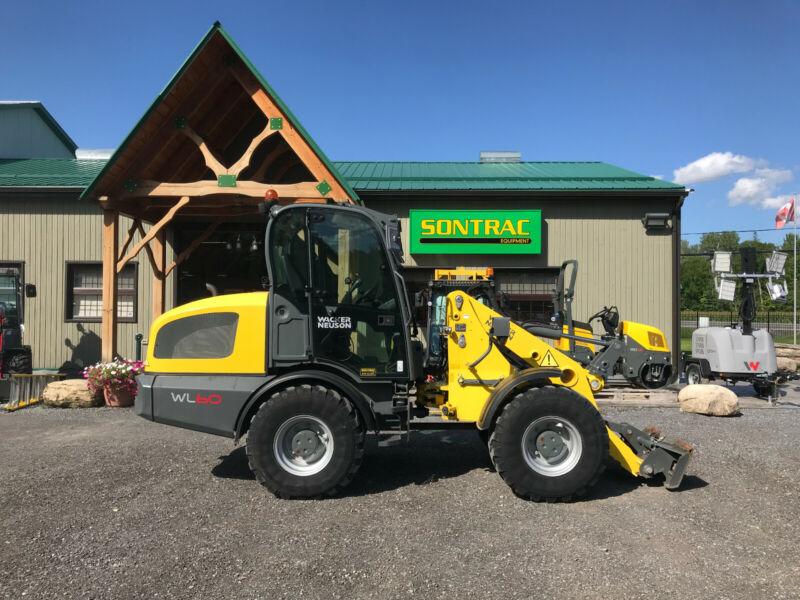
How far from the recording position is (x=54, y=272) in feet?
40.7

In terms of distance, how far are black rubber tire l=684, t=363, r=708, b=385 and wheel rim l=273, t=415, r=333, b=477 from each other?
340 inches

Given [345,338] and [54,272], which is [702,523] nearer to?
[345,338]

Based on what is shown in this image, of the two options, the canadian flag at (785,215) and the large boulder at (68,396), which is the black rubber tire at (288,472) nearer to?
the large boulder at (68,396)

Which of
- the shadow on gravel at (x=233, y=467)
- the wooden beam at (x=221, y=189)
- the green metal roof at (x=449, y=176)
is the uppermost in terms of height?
the green metal roof at (x=449, y=176)

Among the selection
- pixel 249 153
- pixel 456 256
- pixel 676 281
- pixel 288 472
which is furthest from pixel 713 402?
pixel 249 153

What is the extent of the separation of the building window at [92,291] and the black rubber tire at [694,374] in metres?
12.1

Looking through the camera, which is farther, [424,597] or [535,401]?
[535,401]

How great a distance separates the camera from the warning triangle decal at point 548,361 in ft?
16.5

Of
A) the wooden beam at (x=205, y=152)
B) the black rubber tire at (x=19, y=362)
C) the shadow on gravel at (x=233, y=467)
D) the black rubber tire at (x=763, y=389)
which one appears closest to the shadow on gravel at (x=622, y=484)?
the shadow on gravel at (x=233, y=467)

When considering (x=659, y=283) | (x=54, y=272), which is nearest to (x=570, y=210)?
(x=659, y=283)

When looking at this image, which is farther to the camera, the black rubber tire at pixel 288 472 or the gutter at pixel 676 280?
the gutter at pixel 676 280

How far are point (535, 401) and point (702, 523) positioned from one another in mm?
1516

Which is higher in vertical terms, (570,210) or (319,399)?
(570,210)

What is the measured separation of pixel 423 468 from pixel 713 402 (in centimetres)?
538
